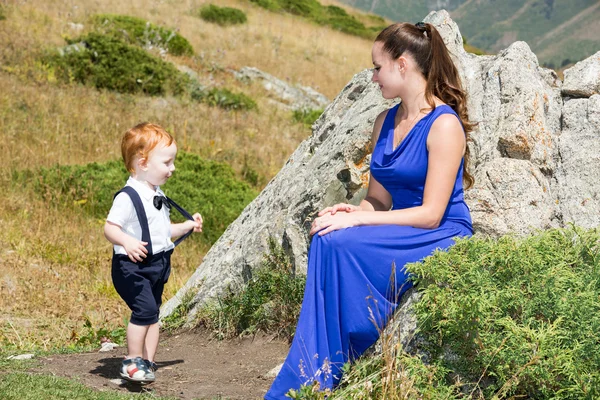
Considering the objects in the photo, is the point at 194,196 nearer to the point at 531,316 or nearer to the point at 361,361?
the point at 361,361

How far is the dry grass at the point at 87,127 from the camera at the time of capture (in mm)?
7000

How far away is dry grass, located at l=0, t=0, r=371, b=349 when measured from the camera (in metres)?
7.00

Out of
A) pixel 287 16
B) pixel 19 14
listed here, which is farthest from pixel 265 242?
pixel 287 16

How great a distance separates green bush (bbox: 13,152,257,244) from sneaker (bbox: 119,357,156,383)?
4.93 m

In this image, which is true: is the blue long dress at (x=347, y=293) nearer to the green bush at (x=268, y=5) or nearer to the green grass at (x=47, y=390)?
the green grass at (x=47, y=390)

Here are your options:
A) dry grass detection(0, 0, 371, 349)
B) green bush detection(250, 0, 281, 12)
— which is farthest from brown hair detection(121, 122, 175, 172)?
green bush detection(250, 0, 281, 12)

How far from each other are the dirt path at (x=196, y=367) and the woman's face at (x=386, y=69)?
6.80 ft

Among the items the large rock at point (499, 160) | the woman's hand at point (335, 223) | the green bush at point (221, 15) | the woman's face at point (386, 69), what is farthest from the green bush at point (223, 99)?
the woman's hand at point (335, 223)

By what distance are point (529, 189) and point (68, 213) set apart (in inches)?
237

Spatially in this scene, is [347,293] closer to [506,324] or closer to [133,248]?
[506,324]

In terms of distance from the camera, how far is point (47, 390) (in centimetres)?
380

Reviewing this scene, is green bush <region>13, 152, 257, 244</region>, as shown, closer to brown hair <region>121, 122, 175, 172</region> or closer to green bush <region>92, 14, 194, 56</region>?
brown hair <region>121, 122, 175, 172</region>

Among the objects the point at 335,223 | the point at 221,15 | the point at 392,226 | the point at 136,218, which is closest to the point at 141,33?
the point at 221,15

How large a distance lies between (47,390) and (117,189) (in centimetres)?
577
